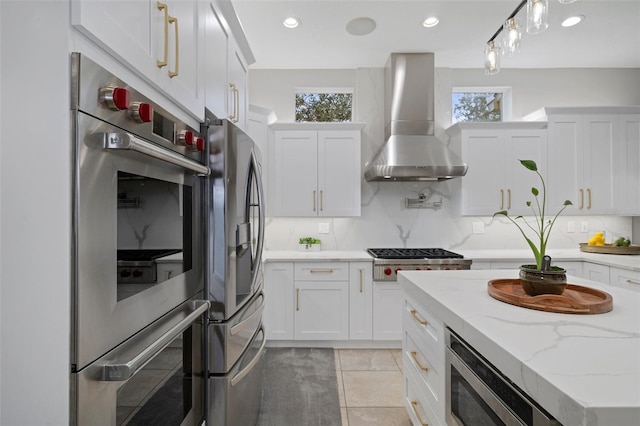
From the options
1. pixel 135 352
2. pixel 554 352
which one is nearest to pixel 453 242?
pixel 554 352

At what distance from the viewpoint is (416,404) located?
1.68 m

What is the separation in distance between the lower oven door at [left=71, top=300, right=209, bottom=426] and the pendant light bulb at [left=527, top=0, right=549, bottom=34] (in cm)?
197

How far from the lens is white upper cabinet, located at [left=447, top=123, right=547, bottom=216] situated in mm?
3211

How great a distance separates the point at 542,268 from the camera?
124 cm

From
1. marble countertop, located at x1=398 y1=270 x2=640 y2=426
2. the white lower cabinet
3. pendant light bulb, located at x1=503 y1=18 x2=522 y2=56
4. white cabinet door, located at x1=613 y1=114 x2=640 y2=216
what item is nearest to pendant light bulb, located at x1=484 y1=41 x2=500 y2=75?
pendant light bulb, located at x1=503 y1=18 x2=522 y2=56

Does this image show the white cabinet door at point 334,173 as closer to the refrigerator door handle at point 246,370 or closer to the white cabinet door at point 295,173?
the white cabinet door at point 295,173

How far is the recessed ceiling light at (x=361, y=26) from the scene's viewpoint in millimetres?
2660

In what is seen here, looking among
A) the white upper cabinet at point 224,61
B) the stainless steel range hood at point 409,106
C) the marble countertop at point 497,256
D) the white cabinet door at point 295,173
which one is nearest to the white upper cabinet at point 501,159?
the stainless steel range hood at point 409,106

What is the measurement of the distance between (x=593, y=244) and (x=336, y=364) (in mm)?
2885

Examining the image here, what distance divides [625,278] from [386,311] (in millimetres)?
1979

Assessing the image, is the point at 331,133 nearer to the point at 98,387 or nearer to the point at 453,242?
the point at 453,242

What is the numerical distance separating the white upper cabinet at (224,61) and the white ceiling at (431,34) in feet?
2.13

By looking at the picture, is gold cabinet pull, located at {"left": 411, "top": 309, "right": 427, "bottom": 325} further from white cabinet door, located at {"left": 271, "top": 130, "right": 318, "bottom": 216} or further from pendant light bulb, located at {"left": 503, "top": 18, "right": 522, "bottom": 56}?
white cabinet door, located at {"left": 271, "top": 130, "right": 318, "bottom": 216}

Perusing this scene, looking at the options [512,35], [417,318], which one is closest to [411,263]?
[417,318]
